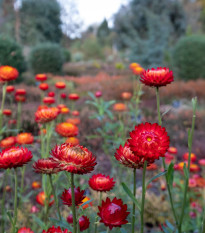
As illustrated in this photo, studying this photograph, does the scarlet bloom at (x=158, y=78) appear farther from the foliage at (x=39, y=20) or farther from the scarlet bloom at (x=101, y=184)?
the foliage at (x=39, y=20)

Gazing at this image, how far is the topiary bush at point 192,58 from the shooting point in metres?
10.1

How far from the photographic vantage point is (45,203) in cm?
162

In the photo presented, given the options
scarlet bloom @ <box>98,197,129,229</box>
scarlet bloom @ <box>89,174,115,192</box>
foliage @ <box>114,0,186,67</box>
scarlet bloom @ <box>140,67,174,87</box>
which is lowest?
scarlet bloom @ <box>98,197,129,229</box>

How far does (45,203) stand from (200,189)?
1.33m

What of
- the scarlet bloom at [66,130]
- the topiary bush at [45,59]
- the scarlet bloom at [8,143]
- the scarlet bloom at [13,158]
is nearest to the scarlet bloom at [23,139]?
the scarlet bloom at [8,143]

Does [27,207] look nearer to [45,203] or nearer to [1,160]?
[45,203]

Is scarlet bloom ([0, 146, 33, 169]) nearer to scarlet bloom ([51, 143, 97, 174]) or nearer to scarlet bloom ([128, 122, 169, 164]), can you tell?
scarlet bloom ([51, 143, 97, 174])

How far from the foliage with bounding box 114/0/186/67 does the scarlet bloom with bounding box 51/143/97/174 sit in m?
12.4

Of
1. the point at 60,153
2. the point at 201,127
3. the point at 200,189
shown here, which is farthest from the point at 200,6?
the point at 60,153

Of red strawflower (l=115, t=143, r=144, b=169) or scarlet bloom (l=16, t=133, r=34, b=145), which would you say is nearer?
red strawflower (l=115, t=143, r=144, b=169)

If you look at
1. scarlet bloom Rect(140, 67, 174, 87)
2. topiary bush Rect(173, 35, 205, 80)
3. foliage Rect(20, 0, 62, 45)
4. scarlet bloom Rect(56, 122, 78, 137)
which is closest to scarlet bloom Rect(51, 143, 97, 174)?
scarlet bloom Rect(140, 67, 174, 87)

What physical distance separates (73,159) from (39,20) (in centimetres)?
2090

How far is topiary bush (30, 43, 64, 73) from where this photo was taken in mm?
12250

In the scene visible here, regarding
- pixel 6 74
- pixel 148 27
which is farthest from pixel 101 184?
pixel 148 27
